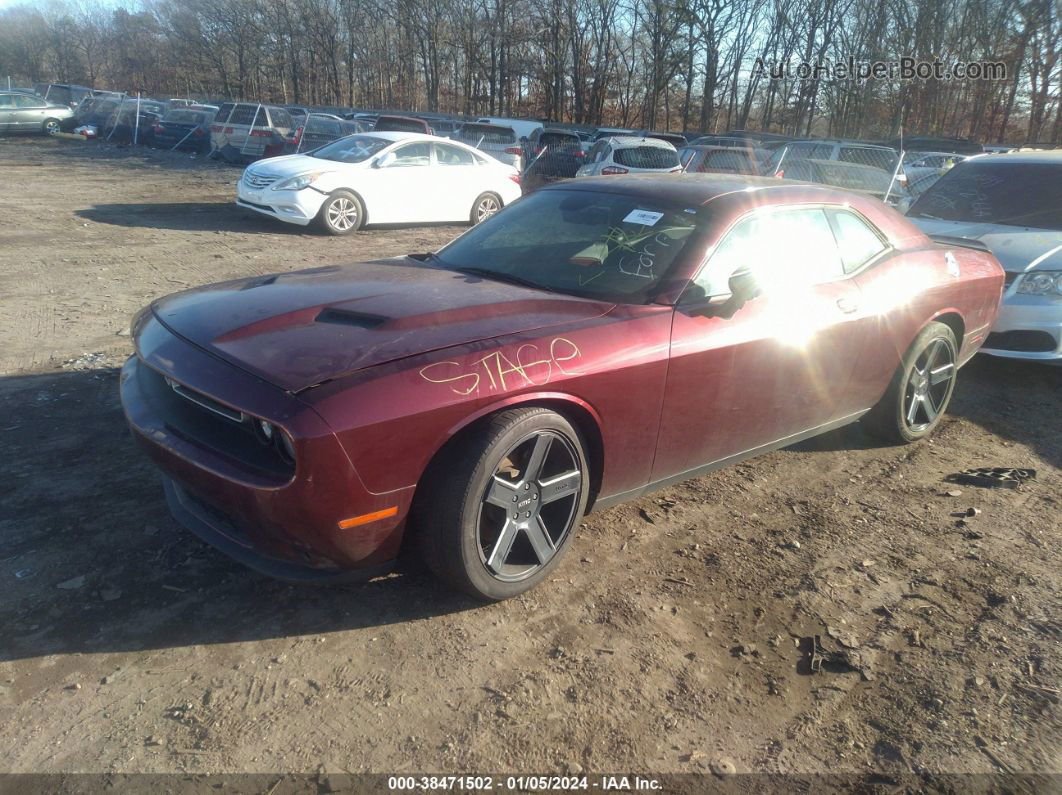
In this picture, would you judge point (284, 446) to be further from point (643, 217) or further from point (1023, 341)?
point (1023, 341)

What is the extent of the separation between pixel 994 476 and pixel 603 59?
43826 mm

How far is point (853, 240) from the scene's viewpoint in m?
4.44

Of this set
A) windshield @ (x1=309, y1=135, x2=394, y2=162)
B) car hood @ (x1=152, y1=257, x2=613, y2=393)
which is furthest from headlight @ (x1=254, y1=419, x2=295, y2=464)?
windshield @ (x1=309, y1=135, x2=394, y2=162)

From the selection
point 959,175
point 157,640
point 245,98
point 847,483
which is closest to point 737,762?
point 157,640

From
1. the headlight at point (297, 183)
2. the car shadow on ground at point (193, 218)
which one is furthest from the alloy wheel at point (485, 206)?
the headlight at point (297, 183)

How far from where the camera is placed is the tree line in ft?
116

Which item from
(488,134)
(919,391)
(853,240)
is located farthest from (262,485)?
(488,134)

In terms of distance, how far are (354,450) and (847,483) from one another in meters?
3.04

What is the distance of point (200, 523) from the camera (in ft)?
9.69

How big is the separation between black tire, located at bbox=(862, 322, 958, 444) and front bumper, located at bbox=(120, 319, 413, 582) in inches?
128

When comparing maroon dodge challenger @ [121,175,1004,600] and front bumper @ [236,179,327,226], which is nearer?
maroon dodge challenger @ [121,175,1004,600]

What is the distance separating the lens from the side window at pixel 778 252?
3.69 meters

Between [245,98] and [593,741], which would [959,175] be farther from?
[245,98]

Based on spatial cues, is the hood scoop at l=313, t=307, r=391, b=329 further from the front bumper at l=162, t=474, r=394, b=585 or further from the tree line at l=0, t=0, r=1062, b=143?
the tree line at l=0, t=0, r=1062, b=143
